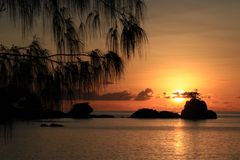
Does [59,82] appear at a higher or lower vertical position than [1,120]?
higher

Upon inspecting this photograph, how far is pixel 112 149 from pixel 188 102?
350 feet

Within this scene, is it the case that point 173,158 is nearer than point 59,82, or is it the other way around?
point 59,82

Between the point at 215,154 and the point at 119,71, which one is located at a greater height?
the point at 119,71

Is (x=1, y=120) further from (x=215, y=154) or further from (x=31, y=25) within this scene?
(x=215, y=154)

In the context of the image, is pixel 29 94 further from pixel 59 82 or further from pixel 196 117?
pixel 196 117

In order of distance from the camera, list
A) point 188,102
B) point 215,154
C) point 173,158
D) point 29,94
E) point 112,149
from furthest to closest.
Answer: point 188,102
point 112,149
point 215,154
point 173,158
point 29,94

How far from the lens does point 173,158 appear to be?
53.3 m

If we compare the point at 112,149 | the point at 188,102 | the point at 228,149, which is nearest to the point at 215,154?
the point at 228,149

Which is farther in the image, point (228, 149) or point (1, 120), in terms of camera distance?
point (228, 149)

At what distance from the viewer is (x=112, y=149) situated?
2547 inches

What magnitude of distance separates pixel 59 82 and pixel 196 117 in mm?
171141

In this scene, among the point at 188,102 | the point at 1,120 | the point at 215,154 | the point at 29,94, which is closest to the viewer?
the point at 1,120

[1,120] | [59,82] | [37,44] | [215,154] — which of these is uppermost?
[37,44]

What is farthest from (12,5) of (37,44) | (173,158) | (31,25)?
(173,158)
